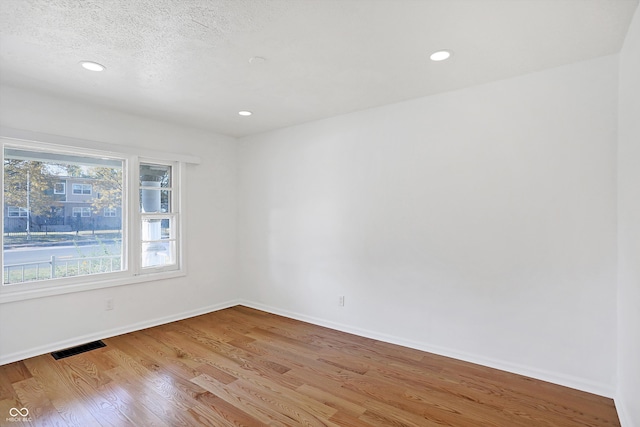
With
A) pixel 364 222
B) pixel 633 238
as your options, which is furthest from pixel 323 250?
pixel 633 238

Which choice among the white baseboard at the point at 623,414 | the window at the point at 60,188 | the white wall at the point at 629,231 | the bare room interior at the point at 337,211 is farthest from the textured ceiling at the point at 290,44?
the white baseboard at the point at 623,414

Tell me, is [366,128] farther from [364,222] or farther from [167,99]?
[167,99]

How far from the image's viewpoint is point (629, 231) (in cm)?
200

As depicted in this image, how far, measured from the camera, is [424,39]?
219 cm

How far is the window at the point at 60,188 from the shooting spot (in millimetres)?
3361

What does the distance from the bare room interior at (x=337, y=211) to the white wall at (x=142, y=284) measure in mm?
21

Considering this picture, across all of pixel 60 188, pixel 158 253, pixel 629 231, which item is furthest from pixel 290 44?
pixel 158 253

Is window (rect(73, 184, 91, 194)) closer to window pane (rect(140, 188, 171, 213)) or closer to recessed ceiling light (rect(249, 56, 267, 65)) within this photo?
window pane (rect(140, 188, 171, 213))

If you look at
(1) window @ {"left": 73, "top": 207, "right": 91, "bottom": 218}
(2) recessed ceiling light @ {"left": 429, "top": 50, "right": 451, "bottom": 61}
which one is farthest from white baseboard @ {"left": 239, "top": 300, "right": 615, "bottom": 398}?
(1) window @ {"left": 73, "top": 207, "right": 91, "bottom": 218}

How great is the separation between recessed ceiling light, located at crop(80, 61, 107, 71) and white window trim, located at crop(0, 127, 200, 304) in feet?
3.53

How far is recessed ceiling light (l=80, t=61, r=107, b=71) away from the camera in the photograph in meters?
2.51

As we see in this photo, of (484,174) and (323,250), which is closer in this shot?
(484,174)

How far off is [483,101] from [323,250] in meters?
2.28

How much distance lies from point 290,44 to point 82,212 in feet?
9.47
